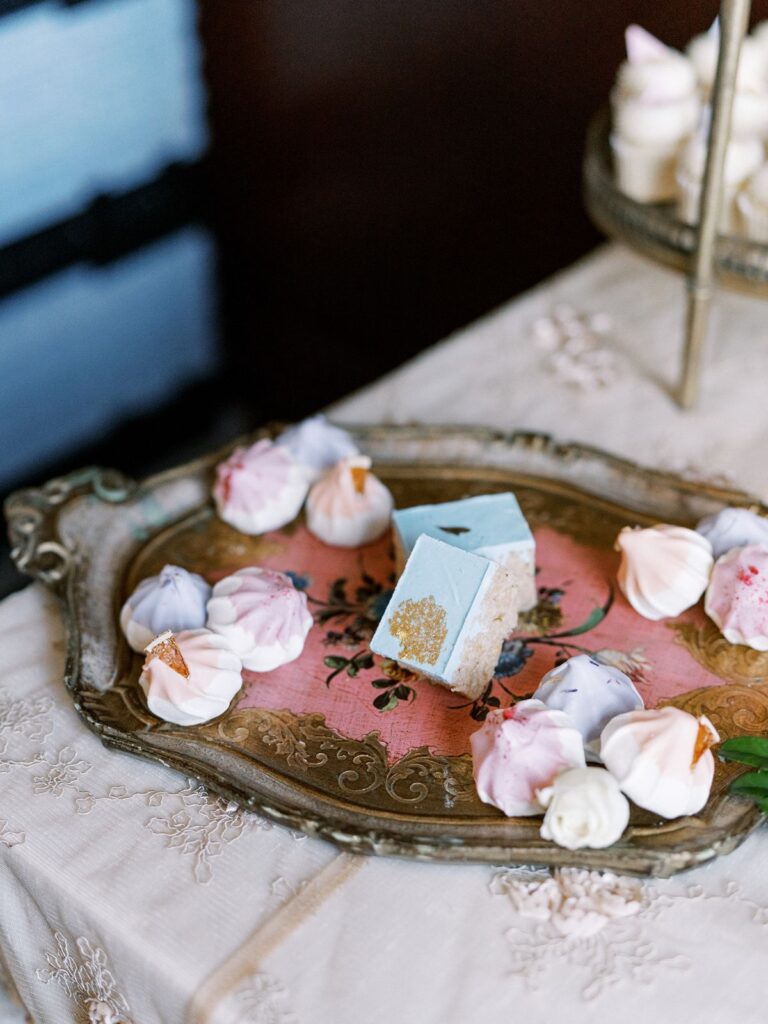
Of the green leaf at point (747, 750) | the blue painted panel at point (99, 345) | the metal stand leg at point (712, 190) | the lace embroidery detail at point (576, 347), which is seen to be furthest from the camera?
the blue painted panel at point (99, 345)

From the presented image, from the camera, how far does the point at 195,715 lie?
0.93 metres

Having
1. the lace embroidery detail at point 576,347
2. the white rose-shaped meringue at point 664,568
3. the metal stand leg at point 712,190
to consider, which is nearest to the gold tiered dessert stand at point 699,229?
the metal stand leg at point 712,190

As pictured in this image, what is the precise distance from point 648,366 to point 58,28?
1124 mm

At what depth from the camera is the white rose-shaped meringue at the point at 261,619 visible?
0.97 m

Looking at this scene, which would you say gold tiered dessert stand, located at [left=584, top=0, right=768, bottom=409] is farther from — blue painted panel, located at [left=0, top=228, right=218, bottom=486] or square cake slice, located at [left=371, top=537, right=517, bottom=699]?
blue painted panel, located at [left=0, top=228, right=218, bottom=486]

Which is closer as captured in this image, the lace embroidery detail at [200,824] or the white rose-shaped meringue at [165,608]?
the lace embroidery detail at [200,824]

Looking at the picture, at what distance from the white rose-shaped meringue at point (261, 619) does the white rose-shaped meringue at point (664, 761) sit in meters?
0.28

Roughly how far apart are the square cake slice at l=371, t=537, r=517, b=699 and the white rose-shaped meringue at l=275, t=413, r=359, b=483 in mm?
247

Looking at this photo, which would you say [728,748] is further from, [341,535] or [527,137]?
[527,137]

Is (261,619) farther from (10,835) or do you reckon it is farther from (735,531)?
(735,531)

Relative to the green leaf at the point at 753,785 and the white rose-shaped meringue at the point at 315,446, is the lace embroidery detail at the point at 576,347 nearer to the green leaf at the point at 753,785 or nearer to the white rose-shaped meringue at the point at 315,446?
the white rose-shaped meringue at the point at 315,446

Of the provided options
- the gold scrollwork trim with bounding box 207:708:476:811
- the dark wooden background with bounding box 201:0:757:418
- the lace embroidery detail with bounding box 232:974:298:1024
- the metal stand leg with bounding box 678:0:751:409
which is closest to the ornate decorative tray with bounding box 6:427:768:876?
the gold scrollwork trim with bounding box 207:708:476:811

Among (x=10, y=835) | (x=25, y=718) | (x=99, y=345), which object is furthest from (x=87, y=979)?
(x=99, y=345)

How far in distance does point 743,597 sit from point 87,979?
596 mm
